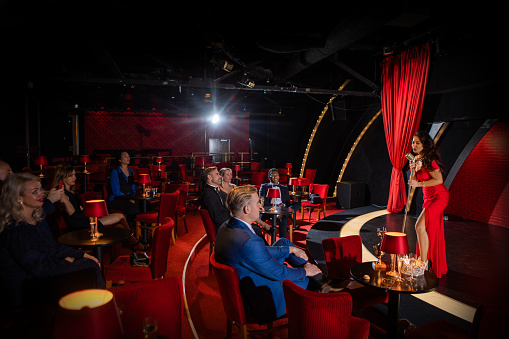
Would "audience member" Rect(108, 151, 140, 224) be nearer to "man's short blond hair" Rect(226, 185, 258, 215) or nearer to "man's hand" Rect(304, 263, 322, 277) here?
"man's short blond hair" Rect(226, 185, 258, 215)

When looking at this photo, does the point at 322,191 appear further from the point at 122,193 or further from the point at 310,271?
the point at 310,271

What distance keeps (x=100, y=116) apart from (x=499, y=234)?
47.9ft

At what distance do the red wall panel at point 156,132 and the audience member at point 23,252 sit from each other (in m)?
12.9

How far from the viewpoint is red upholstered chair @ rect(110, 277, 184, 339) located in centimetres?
174

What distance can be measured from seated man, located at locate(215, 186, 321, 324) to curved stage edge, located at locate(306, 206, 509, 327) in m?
1.49

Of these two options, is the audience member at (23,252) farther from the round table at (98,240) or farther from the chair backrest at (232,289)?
the chair backrest at (232,289)

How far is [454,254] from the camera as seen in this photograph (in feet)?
15.0

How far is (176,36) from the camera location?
621 centimetres

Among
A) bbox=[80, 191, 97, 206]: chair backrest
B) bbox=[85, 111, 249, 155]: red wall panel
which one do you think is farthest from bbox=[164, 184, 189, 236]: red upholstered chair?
bbox=[85, 111, 249, 155]: red wall panel

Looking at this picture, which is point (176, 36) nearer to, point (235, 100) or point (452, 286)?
point (452, 286)

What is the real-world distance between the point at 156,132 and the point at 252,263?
47.3 ft

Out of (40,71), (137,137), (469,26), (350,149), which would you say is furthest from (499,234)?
(137,137)

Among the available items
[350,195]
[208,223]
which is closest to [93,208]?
[208,223]

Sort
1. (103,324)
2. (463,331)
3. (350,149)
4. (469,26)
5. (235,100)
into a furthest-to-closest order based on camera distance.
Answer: (235,100)
(350,149)
(469,26)
(463,331)
(103,324)
